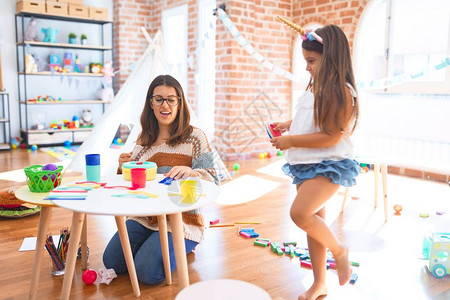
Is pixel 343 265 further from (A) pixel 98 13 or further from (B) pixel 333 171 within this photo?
(A) pixel 98 13

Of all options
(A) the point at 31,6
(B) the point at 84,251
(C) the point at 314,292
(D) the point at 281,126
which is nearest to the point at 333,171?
(D) the point at 281,126

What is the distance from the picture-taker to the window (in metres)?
6.30

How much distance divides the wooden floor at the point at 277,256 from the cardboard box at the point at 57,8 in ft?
9.42

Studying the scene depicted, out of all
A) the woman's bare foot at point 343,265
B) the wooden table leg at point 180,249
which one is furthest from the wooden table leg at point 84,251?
the woman's bare foot at point 343,265

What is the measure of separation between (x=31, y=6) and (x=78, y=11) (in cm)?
60

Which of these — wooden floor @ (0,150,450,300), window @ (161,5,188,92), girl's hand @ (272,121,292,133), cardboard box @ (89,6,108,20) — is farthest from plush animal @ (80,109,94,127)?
girl's hand @ (272,121,292,133)

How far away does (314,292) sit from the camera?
6.15 feet

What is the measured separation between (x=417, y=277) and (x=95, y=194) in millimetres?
1514

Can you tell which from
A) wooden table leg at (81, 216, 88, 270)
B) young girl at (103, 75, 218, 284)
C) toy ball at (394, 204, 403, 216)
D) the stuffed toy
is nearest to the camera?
young girl at (103, 75, 218, 284)

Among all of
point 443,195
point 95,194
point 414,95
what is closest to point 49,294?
point 95,194

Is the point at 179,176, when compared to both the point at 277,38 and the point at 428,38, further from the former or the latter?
the point at 277,38

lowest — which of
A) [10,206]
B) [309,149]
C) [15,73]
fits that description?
[10,206]

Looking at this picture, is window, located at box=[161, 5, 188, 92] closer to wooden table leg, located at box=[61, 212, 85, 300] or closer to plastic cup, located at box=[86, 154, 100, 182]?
plastic cup, located at box=[86, 154, 100, 182]

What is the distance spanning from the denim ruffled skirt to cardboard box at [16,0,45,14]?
5.06 m
